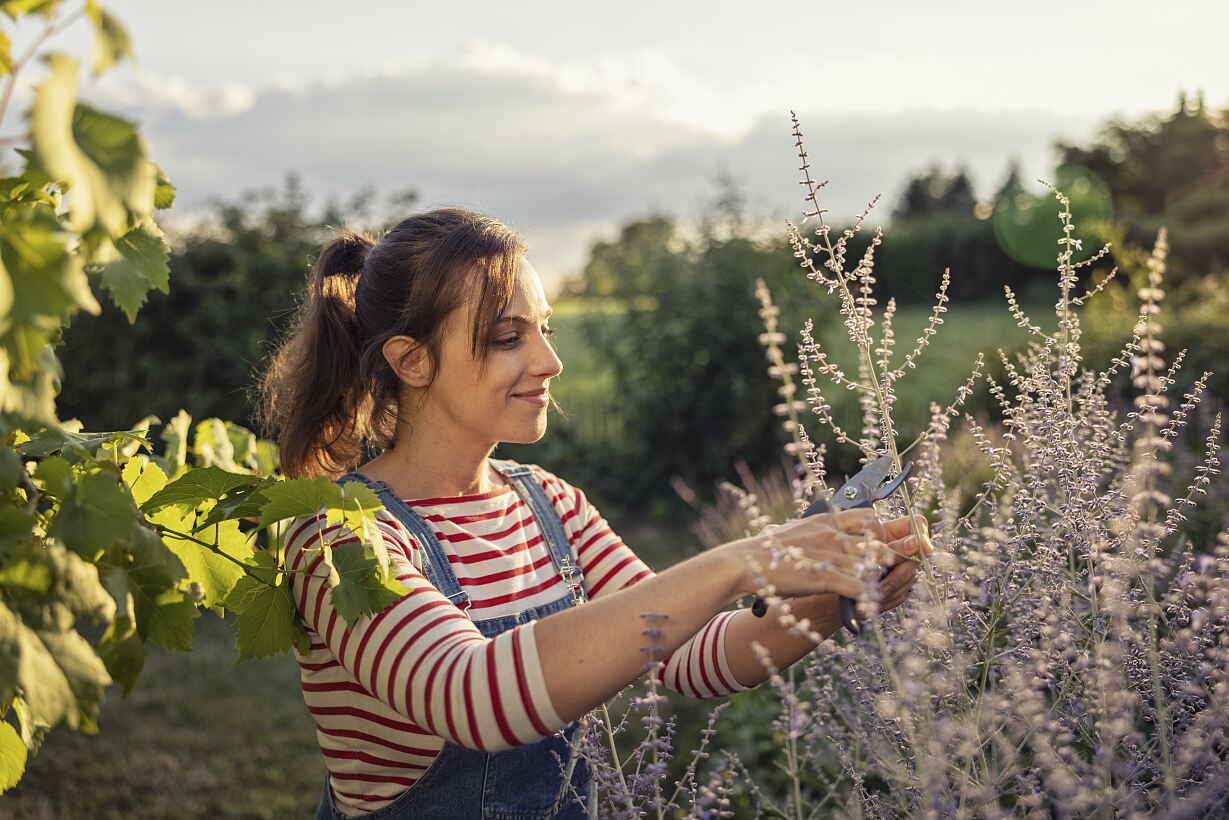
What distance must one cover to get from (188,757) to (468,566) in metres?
Result: 3.65

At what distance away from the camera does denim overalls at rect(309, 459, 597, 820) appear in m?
2.01

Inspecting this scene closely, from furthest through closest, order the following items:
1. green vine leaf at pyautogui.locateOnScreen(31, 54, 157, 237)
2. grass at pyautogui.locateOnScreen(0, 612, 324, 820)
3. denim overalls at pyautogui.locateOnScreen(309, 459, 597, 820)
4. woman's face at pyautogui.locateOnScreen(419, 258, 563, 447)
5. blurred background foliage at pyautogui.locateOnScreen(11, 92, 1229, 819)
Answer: blurred background foliage at pyautogui.locateOnScreen(11, 92, 1229, 819) → grass at pyautogui.locateOnScreen(0, 612, 324, 820) → woman's face at pyautogui.locateOnScreen(419, 258, 563, 447) → denim overalls at pyautogui.locateOnScreen(309, 459, 597, 820) → green vine leaf at pyautogui.locateOnScreen(31, 54, 157, 237)

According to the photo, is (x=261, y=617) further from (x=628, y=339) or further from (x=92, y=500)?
(x=628, y=339)

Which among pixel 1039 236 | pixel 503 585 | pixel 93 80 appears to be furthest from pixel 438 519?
pixel 1039 236

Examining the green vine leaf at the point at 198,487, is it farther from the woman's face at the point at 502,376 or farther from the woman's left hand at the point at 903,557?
the woman's left hand at the point at 903,557

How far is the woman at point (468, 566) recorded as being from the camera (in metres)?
1.42

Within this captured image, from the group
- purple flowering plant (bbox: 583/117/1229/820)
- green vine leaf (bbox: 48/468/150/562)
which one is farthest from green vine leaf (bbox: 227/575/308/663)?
purple flowering plant (bbox: 583/117/1229/820)

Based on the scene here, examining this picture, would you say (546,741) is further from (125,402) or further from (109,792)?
(125,402)

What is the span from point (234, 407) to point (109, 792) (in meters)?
4.41

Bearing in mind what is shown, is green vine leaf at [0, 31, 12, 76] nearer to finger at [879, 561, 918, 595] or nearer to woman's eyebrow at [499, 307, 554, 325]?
woman's eyebrow at [499, 307, 554, 325]

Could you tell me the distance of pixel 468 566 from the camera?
214cm

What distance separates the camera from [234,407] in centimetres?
859

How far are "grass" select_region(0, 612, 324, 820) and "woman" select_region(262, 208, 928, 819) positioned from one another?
8.77 feet

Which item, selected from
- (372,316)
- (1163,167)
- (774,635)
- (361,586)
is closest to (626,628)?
(361,586)
